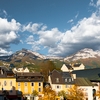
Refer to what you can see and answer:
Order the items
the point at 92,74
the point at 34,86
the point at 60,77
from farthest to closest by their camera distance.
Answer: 1. the point at 92,74
2. the point at 60,77
3. the point at 34,86

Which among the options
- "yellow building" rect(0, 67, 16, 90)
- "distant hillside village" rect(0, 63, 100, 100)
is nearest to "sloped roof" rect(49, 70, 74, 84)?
"distant hillside village" rect(0, 63, 100, 100)

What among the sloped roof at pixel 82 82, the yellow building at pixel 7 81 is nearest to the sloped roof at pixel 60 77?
the sloped roof at pixel 82 82

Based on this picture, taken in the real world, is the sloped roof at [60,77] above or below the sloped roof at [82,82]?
above

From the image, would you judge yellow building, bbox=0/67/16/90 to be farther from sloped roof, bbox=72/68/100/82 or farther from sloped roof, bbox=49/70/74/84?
sloped roof, bbox=72/68/100/82

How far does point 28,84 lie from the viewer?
9231 centimetres

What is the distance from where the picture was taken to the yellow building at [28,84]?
300 ft

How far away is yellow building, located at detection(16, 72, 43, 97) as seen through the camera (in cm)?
9138

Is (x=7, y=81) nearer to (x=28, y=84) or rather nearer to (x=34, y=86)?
(x=28, y=84)

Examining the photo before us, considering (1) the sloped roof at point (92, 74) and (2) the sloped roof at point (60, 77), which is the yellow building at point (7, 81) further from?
(1) the sloped roof at point (92, 74)

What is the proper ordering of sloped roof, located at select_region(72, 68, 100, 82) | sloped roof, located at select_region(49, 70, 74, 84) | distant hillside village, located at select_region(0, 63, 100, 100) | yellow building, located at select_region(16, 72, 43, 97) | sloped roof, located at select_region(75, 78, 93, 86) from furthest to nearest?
1. sloped roof, located at select_region(72, 68, 100, 82)
2. sloped roof, located at select_region(75, 78, 93, 86)
3. sloped roof, located at select_region(49, 70, 74, 84)
4. yellow building, located at select_region(16, 72, 43, 97)
5. distant hillside village, located at select_region(0, 63, 100, 100)

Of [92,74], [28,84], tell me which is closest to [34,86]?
[28,84]

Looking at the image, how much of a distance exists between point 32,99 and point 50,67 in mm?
64949

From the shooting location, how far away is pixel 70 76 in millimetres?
100250

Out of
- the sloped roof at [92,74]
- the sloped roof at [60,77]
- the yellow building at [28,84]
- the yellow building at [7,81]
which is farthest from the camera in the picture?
the sloped roof at [92,74]
